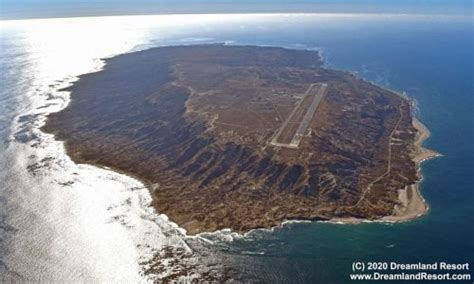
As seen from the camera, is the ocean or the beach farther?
the beach

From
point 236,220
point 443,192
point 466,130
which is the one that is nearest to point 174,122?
point 236,220

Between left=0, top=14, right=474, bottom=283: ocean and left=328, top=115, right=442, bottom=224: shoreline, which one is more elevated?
left=328, top=115, right=442, bottom=224: shoreline

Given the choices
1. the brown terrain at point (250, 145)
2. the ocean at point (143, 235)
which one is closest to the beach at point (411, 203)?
the brown terrain at point (250, 145)

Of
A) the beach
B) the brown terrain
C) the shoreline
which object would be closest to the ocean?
the shoreline

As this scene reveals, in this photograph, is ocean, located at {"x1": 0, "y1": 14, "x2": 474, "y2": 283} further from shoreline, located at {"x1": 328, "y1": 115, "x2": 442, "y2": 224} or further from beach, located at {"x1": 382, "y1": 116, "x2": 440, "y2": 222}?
beach, located at {"x1": 382, "y1": 116, "x2": 440, "y2": 222}

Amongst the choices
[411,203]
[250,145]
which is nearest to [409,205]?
[411,203]

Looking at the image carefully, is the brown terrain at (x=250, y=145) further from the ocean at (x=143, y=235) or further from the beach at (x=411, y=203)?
the ocean at (x=143, y=235)

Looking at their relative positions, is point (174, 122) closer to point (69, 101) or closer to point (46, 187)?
point (46, 187)

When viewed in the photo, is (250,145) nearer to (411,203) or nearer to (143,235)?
(411,203)
